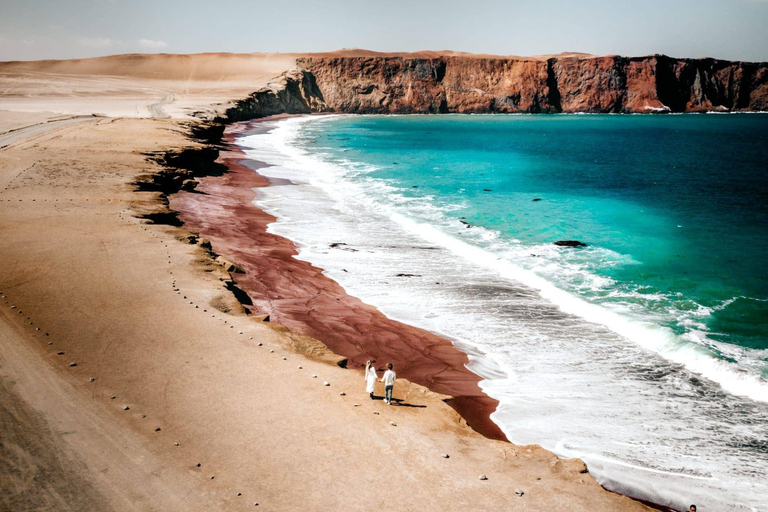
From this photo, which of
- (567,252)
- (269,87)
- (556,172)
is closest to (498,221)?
(567,252)

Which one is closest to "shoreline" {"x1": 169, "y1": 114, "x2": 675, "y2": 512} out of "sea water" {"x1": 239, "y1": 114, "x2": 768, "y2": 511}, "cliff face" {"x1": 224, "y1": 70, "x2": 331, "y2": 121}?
"sea water" {"x1": 239, "y1": 114, "x2": 768, "y2": 511}

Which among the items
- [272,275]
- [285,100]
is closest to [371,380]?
[272,275]

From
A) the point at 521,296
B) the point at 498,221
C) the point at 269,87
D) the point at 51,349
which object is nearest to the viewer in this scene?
the point at 51,349

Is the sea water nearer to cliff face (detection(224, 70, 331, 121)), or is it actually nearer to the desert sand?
the desert sand

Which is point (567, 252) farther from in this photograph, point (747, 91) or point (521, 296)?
point (747, 91)

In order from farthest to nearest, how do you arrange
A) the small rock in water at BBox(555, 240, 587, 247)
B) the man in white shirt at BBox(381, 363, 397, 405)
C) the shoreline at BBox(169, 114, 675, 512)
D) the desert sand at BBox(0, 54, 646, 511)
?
the small rock in water at BBox(555, 240, 587, 247), the shoreline at BBox(169, 114, 675, 512), the man in white shirt at BBox(381, 363, 397, 405), the desert sand at BBox(0, 54, 646, 511)

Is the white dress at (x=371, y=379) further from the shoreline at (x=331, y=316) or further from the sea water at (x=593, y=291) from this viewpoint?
the sea water at (x=593, y=291)
